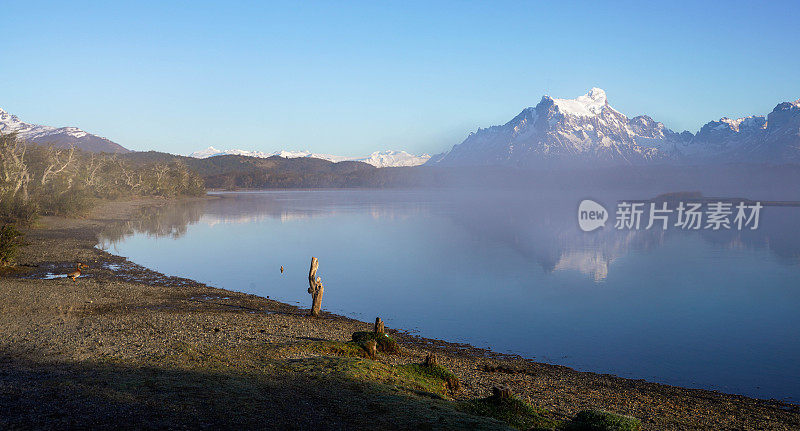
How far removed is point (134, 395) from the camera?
31.9ft

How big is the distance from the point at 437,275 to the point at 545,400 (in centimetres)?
2247

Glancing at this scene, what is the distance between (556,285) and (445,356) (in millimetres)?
17256

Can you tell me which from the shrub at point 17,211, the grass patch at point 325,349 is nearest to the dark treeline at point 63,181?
the shrub at point 17,211

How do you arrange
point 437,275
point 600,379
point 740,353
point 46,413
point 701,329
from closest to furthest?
point 46,413, point 600,379, point 740,353, point 701,329, point 437,275

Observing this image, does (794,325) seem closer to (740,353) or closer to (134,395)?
(740,353)

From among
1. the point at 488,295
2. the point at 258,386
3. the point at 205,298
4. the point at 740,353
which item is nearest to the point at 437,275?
the point at 488,295

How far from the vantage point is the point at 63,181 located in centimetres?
5922

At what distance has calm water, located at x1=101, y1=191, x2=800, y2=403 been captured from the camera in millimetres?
18500

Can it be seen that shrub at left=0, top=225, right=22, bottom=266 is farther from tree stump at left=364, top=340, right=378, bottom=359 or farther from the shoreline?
tree stump at left=364, top=340, right=378, bottom=359

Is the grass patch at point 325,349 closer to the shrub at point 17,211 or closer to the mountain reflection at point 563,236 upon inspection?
the mountain reflection at point 563,236

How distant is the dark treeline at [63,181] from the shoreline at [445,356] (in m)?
22.0

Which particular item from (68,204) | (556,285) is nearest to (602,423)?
(556,285)

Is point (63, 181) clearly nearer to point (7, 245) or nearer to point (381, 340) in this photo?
point (7, 245)

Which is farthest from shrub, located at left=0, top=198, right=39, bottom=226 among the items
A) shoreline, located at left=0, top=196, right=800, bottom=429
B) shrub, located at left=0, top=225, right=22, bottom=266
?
shrub, located at left=0, top=225, right=22, bottom=266
